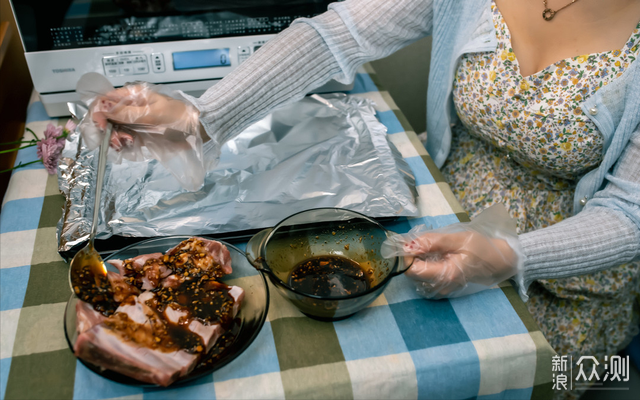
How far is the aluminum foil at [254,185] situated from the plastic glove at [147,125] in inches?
2.0

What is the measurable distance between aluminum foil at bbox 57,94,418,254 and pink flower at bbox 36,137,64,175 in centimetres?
2

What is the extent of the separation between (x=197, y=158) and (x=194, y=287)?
0.74ft

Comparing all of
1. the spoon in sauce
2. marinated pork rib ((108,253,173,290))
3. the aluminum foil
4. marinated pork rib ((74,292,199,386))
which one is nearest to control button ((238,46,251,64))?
the aluminum foil

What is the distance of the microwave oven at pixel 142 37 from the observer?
857 millimetres

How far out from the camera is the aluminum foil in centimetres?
72

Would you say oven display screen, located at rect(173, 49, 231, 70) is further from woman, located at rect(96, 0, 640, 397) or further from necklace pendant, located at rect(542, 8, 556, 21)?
necklace pendant, located at rect(542, 8, 556, 21)

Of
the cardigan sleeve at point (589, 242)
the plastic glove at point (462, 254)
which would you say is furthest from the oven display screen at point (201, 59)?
the cardigan sleeve at point (589, 242)

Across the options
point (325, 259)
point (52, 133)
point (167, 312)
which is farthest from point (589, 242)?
point (52, 133)

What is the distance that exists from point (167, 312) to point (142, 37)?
2.00 ft

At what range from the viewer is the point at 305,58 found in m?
0.82

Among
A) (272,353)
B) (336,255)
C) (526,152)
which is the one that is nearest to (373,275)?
(336,255)

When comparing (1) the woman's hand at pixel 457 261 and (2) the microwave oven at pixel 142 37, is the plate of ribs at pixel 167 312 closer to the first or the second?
(1) the woman's hand at pixel 457 261

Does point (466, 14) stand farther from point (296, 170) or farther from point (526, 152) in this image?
point (296, 170)

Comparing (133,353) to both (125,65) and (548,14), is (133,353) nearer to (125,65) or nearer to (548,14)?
(125,65)
